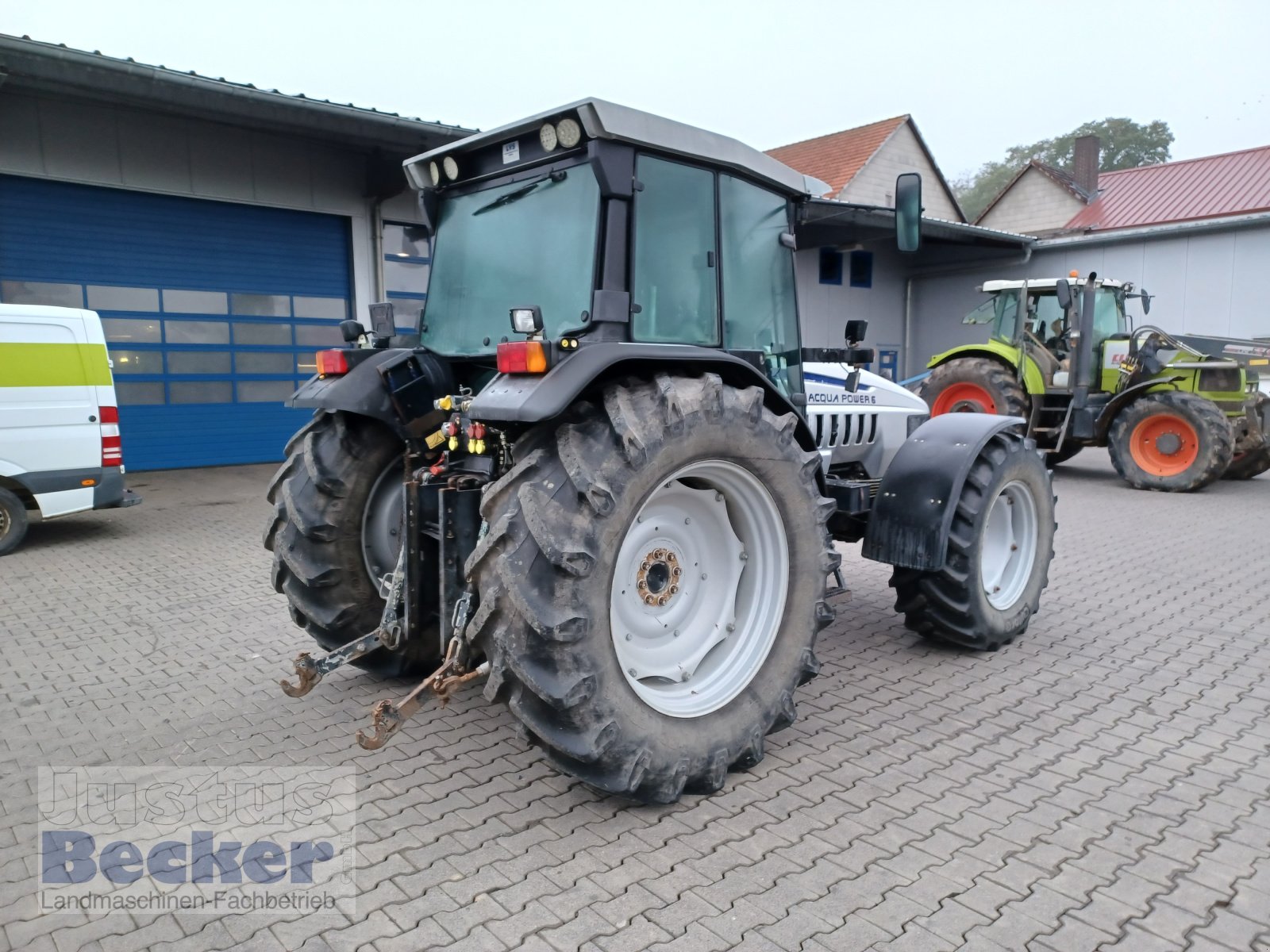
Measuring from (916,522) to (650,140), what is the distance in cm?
226

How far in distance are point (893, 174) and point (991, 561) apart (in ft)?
69.8

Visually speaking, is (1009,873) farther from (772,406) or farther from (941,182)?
(941,182)

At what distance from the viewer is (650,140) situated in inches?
122

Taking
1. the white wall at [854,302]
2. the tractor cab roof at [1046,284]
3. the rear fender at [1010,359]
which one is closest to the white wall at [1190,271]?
the white wall at [854,302]

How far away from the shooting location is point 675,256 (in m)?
3.31

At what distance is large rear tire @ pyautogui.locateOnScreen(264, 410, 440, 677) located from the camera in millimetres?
3527

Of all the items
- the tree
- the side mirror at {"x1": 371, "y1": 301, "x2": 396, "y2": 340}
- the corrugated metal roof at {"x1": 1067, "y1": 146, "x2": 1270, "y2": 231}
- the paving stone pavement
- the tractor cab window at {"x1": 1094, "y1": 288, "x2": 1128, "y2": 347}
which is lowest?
the paving stone pavement

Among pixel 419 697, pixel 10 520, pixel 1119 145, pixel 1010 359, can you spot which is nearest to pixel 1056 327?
pixel 1010 359

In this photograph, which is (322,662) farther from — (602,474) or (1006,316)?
(1006,316)

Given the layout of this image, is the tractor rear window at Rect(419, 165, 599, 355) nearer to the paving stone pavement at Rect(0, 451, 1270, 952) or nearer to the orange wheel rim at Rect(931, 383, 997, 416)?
the paving stone pavement at Rect(0, 451, 1270, 952)

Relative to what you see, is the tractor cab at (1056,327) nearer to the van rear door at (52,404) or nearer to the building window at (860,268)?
the building window at (860,268)

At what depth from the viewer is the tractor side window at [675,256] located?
3178 millimetres

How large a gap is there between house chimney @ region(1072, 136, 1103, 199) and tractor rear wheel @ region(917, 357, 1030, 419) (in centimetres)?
1675

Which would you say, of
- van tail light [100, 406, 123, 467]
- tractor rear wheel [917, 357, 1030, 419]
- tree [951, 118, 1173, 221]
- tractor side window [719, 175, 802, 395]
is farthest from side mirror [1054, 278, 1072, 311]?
tree [951, 118, 1173, 221]
